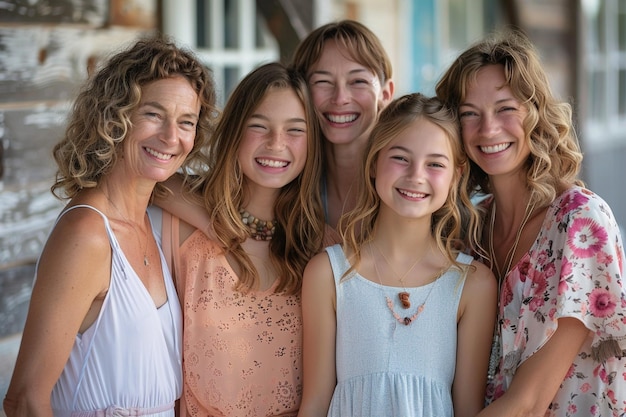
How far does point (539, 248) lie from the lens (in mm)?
2131

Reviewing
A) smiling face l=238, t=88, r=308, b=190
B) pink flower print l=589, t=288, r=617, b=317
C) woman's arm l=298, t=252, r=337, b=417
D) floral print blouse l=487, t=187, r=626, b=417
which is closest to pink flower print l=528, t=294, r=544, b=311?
floral print blouse l=487, t=187, r=626, b=417

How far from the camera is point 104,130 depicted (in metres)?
2.08

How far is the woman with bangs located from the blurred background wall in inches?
13.9

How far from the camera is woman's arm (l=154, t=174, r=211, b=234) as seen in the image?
2.36m

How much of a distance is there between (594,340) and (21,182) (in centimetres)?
205

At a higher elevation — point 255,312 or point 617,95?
point 617,95

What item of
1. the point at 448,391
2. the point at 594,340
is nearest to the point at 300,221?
the point at 448,391

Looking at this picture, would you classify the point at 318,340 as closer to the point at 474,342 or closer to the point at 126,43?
the point at 474,342

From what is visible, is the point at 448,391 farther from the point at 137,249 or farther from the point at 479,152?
the point at 137,249

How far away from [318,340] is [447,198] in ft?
1.77

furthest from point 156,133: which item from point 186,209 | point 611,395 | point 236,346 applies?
point 611,395

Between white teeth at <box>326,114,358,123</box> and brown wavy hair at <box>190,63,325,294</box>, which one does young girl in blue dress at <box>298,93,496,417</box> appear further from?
white teeth at <box>326,114,358,123</box>

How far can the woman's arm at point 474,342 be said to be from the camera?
86.0 inches

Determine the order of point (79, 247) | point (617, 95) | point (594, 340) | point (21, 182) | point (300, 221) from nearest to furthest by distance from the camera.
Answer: point (79, 247) → point (594, 340) → point (300, 221) → point (21, 182) → point (617, 95)
